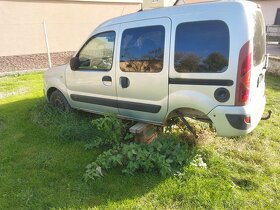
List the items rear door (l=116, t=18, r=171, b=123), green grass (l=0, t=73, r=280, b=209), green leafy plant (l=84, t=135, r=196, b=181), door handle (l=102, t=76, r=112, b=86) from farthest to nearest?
1. door handle (l=102, t=76, r=112, b=86)
2. rear door (l=116, t=18, r=171, b=123)
3. green leafy plant (l=84, t=135, r=196, b=181)
4. green grass (l=0, t=73, r=280, b=209)

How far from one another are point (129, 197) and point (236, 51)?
218cm

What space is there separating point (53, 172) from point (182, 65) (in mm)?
2341

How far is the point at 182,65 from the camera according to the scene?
389cm

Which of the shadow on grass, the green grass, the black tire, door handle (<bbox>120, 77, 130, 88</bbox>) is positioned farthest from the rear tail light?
the black tire

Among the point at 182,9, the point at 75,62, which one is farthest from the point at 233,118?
the point at 75,62

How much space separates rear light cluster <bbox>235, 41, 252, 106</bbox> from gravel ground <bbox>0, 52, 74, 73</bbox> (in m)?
9.47

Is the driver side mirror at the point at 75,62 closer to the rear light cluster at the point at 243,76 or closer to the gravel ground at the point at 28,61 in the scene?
the rear light cluster at the point at 243,76

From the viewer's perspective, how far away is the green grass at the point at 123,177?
3.40 metres

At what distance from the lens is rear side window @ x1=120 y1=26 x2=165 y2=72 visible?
4102mm

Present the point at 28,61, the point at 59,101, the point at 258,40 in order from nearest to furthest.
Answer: the point at 258,40, the point at 59,101, the point at 28,61

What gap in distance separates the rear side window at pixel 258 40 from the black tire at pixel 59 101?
3.62m

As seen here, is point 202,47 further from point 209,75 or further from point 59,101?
point 59,101

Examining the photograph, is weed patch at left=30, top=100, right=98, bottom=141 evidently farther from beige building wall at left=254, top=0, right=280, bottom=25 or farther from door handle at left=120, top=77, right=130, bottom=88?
beige building wall at left=254, top=0, right=280, bottom=25

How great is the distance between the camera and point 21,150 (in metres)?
4.72
